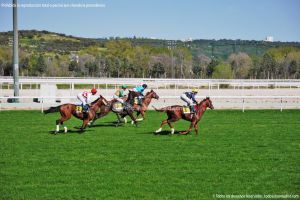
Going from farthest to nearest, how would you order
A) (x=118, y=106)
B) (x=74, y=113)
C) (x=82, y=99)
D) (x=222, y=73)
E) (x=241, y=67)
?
→ (x=241, y=67) < (x=222, y=73) < (x=118, y=106) < (x=74, y=113) < (x=82, y=99)

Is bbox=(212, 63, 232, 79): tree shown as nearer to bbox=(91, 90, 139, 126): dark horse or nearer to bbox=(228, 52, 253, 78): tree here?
bbox=(228, 52, 253, 78): tree

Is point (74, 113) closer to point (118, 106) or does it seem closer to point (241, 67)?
point (118, 106)

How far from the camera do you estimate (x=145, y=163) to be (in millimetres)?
10469

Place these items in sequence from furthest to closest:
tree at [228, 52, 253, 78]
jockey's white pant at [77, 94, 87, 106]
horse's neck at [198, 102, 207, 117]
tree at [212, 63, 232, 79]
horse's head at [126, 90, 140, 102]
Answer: tree at [228, 52, 253, 78]
tree at [212, 63, 232, 79]
horse's head at [126, 90, 140, 102]
jockey's white pant at [77, 94, 87, 106]
horse's neck at [198, 102, 207, 117]

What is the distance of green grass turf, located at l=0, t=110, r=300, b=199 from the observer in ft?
27.2

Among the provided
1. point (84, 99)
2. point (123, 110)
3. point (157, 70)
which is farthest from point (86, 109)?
point (157, 70)

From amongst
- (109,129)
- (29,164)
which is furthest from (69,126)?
(29,164)

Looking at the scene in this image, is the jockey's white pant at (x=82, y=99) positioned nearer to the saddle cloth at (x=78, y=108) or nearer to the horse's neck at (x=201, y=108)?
the saddle cloth at (x=78, y=108)

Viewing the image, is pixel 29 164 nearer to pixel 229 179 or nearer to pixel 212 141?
pixel 229 179

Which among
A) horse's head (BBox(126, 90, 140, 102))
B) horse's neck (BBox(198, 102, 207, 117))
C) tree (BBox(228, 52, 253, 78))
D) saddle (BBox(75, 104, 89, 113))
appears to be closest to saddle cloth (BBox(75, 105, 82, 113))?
saddle (BBox(75, 104, 89, 113))

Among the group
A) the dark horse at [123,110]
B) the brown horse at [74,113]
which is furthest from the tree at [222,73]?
the brown horse at [74,113]

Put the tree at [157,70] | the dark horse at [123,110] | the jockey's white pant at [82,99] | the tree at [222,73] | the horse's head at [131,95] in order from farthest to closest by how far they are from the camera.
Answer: the tree at [222,73], the tree at [157,70], the horse's head at [131,95], the dark horse at [123,110], the jockey's white pant at [82,99]

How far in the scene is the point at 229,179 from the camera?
905cm

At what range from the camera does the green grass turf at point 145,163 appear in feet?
27.2
